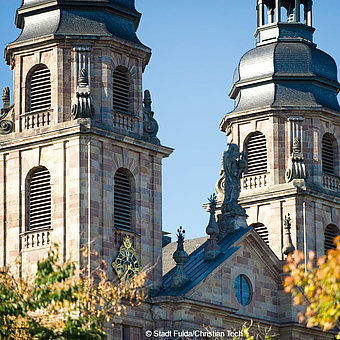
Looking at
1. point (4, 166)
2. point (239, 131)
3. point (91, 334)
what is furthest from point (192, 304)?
point (91, 334)

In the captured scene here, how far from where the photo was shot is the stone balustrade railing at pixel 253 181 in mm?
66812

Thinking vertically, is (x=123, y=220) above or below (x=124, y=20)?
below

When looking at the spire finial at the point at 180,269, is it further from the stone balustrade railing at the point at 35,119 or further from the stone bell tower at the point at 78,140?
the stone balustrade railing at the point at 35,119

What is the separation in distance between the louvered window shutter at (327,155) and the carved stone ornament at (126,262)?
50.2ft

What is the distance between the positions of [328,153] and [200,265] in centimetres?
1189

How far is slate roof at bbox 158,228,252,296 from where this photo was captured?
186 feet

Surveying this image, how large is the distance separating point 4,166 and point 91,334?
773 inches

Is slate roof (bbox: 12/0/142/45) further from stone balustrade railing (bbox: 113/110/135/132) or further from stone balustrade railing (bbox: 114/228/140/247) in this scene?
stone balustrade railing (bbox: 114/228/140/247)

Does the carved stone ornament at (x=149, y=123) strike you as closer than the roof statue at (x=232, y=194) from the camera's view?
Yes

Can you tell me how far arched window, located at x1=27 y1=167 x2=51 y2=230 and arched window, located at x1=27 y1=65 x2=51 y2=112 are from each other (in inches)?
103

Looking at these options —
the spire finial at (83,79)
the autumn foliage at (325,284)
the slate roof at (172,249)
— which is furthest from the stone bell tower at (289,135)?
the autumn foliage at (325,284)

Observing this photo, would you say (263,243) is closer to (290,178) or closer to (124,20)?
(290,178)

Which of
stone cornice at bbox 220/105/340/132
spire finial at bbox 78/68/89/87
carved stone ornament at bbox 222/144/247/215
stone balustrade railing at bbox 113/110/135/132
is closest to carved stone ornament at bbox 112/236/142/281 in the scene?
stone balustrade railing at bbox 113/110/135/132

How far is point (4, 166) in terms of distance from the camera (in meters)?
56.4
